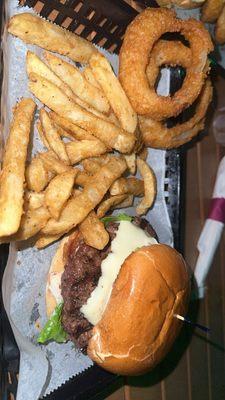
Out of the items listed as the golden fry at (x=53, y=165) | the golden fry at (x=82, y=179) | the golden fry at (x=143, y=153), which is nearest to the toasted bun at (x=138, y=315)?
the golden fry at (x=82, y=179)

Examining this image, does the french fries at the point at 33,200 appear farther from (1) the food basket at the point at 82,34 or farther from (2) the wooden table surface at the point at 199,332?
(2) the wooden table surface at the point at 199,332

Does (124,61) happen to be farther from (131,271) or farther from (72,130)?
(131,271)

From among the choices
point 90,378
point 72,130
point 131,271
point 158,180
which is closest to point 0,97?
point 72,130

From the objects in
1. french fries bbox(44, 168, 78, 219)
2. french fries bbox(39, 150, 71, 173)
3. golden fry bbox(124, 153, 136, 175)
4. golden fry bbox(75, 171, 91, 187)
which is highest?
golden fry bbox(124, 153, 136, 175)

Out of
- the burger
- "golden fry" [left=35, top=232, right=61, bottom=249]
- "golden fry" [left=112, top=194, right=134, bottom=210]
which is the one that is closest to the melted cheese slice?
the burger

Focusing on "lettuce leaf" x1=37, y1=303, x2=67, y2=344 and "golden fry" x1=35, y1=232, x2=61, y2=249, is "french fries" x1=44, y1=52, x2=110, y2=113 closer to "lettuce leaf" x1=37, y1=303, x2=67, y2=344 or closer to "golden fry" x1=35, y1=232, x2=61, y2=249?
"golden fry" x1=35, y1=232, x2=61, y2=249

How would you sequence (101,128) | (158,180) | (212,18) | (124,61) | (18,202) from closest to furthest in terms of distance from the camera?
(18,202)
(101,128)
(124,61)
(158,180)
(212,18)
